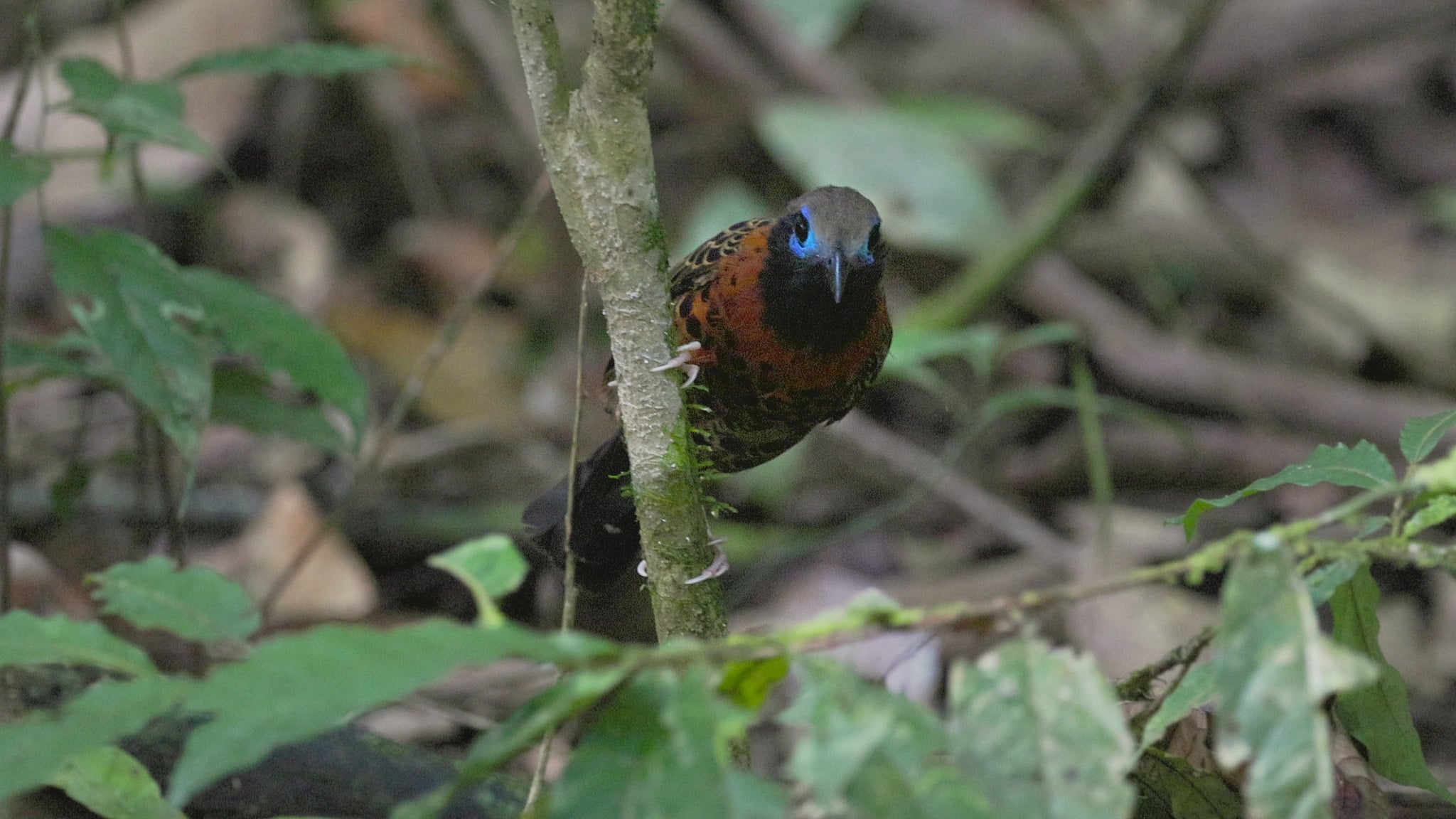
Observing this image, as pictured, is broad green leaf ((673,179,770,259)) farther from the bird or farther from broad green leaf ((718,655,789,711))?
broad green leaf ((718,655,789,711))

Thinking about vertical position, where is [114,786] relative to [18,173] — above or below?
below

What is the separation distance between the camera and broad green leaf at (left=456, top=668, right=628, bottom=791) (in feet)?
4.53

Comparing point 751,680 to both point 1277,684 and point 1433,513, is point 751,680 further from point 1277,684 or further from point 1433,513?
point 1433,513

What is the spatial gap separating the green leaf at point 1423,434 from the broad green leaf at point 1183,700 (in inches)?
17.8

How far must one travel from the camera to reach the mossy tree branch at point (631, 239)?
208 cm

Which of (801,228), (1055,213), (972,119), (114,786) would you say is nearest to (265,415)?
(801,228)

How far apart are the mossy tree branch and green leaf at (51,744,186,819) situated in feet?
2.71

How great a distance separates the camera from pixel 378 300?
26.3 feet

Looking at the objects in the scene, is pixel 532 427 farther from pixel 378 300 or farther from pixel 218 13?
pixel 218 13

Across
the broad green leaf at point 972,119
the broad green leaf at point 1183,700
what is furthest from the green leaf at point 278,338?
the broad green leaf at point 972,119

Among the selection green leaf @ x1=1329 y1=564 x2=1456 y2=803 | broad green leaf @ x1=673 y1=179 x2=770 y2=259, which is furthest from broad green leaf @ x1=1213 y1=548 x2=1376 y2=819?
broad green leaf @ x1=673 y1=179 x2=770 y2=259

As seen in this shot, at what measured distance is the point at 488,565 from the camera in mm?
1921

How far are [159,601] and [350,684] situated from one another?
70 cm

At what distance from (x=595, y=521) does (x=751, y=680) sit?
2.08 meters
